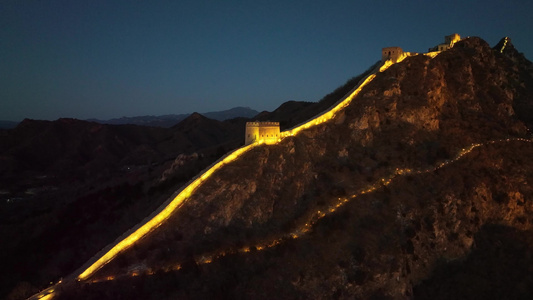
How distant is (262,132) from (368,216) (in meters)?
14.2

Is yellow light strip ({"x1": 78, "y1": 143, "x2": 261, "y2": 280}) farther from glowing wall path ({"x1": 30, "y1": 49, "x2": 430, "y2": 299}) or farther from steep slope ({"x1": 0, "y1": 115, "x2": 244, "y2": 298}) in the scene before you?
steep slope ({"x1": 0, "y1": 115, "x2": 244, "y2": 298})

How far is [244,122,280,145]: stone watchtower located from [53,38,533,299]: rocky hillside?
126 centimetres

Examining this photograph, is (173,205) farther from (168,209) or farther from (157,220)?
(157,220)

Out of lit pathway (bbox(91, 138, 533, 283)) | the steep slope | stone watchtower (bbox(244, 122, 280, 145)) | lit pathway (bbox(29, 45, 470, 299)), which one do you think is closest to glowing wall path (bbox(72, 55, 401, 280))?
lit pathway (bbox(29, 45, 470, 299))

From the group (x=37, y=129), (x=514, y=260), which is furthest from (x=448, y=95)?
(x=37, y=129)

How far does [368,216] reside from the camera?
3494 cm

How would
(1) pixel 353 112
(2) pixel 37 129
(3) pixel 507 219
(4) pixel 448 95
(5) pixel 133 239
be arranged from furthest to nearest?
(2) pixel 37 129 < (4) pixel 448 95 < (1) pixel 353 112 < (3) pixel 507 219 < (5) pixel 133 239

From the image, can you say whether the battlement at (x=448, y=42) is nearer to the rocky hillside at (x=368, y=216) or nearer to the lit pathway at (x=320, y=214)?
the rocky hillside at (x=368, y=216)

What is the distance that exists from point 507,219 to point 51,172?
309 feet

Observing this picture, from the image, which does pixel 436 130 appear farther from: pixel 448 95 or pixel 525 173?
pixel 525 173

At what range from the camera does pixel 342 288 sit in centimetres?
3019

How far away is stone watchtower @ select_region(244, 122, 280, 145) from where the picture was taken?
128 ft

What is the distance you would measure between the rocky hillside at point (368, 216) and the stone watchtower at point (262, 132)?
1.26 meters

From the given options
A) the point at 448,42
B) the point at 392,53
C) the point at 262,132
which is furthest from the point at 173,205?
the point at 448,42
